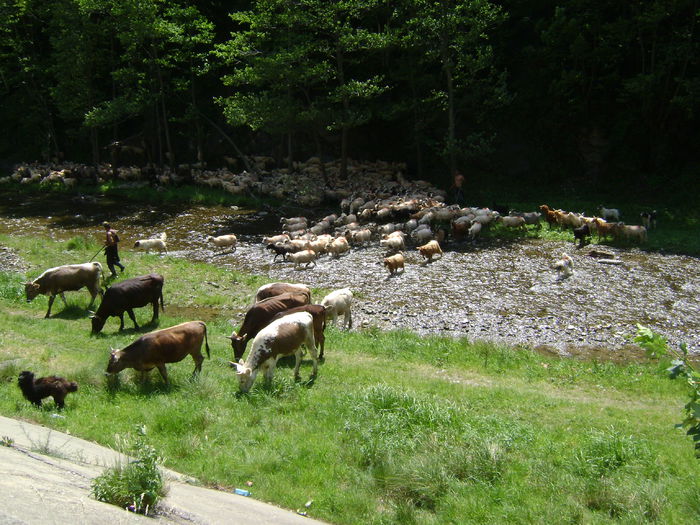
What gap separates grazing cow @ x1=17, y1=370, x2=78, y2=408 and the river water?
902cm

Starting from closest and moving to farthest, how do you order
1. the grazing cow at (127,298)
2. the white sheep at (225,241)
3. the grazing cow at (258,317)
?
the grazing cow at (258,317), the grazing cow at (127,298), the white sheep at (225,241)

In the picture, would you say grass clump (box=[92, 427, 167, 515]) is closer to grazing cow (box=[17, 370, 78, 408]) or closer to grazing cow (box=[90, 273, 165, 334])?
grazing cow (box=[17, 370, 78, 408])

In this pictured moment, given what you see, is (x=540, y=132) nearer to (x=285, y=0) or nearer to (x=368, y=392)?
(x=285, y=0)

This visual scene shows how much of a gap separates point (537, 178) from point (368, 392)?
92.7 feet

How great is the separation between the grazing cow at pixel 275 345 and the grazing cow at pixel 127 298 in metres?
5.37

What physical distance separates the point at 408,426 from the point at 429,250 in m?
13.8

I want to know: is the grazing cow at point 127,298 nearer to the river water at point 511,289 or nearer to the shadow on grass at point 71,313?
the shadow on grass at point 71,313

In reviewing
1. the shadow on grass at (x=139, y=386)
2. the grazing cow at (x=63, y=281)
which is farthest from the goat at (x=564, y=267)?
the grazing cow at (x=63, y=281)

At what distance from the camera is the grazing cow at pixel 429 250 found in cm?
2330

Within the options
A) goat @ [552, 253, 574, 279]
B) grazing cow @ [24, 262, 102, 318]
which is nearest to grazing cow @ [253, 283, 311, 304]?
grazing cow @ [24, 262, 102, 318]

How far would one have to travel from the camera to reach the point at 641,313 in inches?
710

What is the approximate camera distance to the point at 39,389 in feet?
34.4

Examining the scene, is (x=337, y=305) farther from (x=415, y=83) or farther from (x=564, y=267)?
(x=415, y=83)

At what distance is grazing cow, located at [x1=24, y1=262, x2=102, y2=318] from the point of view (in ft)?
59.3
